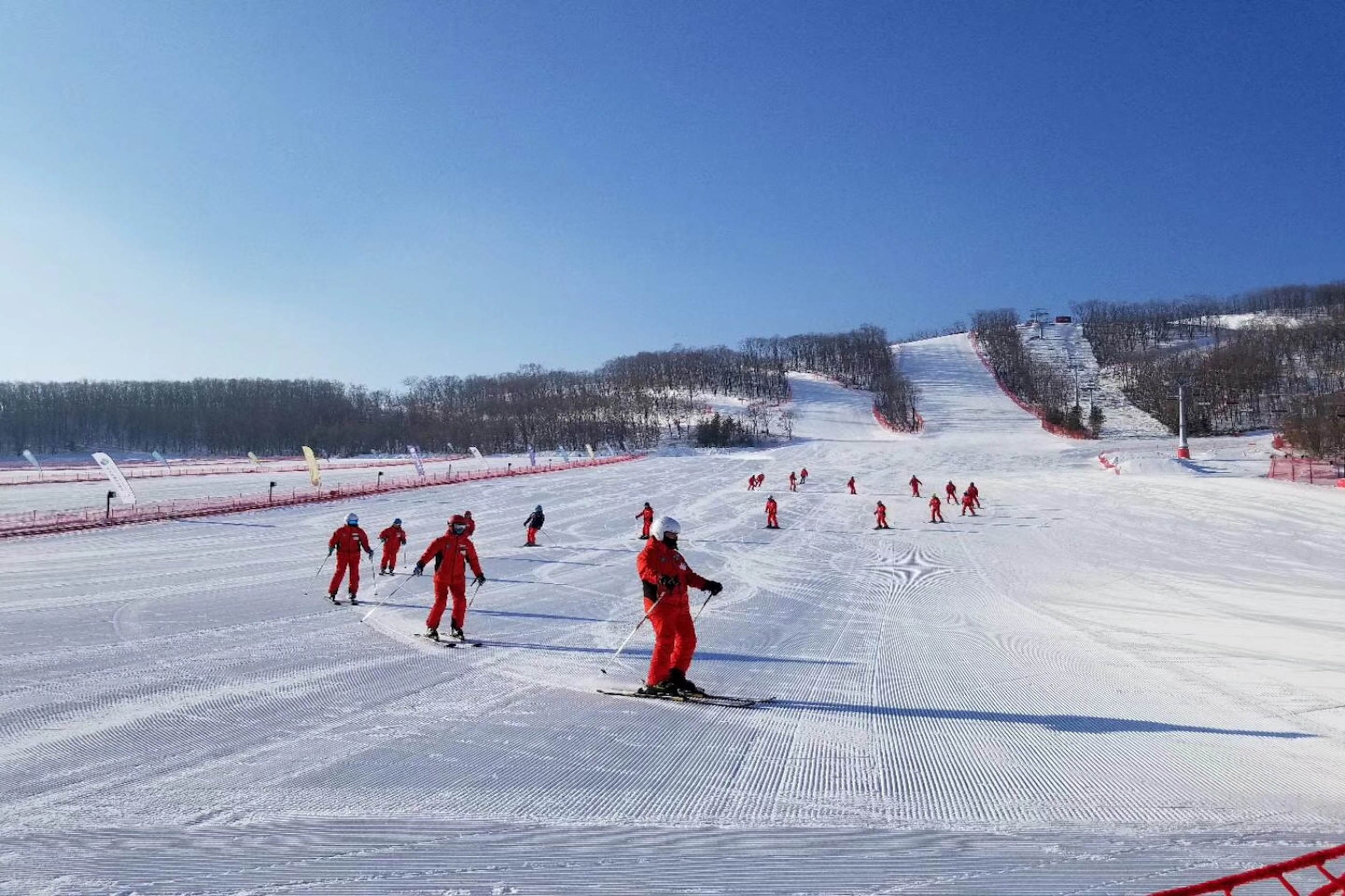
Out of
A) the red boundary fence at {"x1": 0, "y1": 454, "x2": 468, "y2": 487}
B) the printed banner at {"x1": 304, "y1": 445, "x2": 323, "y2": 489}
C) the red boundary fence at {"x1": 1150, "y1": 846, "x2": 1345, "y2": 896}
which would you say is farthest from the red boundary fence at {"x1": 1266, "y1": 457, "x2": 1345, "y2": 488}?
the red boundary fence at {"x1": 0, "y1": 454, "x2": 468, "y2": 487}

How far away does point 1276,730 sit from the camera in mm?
5555

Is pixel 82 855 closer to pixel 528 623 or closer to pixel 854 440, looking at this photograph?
pixel 528 623

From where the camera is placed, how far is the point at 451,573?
866 centimetres

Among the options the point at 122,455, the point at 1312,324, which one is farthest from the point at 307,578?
the point at 1312,324

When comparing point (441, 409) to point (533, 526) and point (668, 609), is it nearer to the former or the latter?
point (533, 526)

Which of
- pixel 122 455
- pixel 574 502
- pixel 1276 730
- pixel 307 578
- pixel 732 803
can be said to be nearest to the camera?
pixel 732 803

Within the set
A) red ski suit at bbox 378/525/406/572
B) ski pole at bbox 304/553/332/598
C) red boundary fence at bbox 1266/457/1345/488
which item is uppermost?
red ski suit at bbox 378/525/406/572

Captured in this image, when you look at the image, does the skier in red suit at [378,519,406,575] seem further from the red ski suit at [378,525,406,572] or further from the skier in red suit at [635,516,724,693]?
the skier in red suit at [635,516,724,693]

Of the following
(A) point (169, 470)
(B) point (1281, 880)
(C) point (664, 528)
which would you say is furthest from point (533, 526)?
(A) point (169, 470)

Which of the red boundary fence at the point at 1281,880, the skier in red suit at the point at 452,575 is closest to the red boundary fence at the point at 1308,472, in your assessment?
the skier in red suit at the point at 452,575

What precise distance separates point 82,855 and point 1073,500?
31720mm

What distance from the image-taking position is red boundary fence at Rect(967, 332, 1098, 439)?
6256cm

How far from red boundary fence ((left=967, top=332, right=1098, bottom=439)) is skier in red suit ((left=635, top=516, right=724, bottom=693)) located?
6250 centimetres

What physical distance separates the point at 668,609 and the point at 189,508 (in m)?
25.9
